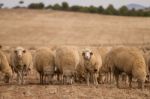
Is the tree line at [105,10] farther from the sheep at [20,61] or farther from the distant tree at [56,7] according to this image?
the sheep at [20,61]

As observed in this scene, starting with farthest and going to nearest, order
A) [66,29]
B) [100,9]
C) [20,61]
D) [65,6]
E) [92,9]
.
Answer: [65,6], [92,9], [100,9], [66,29], [20,61]

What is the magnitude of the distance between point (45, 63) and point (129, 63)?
4.52 metres

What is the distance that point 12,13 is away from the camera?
3007 inches

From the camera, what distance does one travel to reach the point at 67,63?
21.7 metres

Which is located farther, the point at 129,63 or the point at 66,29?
the point at 66,29

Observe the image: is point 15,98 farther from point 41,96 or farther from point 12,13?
point 12,13

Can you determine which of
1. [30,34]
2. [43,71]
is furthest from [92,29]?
[43,71]

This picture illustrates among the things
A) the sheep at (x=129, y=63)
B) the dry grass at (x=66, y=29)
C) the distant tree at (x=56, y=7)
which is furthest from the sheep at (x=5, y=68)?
the distant tree at (x=56, y=7)

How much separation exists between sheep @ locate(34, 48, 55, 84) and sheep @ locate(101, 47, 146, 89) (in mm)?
2837

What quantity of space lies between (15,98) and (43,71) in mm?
5645

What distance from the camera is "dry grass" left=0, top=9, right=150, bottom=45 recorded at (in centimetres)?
5503

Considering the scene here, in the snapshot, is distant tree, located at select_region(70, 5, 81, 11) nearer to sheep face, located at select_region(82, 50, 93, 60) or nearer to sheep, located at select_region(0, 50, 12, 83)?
sheep, located at select_region(0, 50, 12, 83)

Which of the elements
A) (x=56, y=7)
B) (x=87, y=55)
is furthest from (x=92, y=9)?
(x=87, y=55)

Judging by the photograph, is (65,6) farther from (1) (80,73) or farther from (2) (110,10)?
(1) (80,73)
